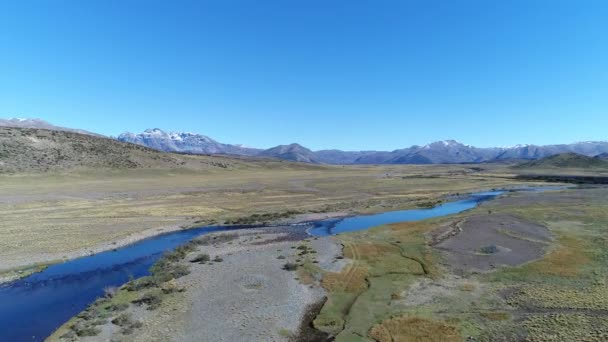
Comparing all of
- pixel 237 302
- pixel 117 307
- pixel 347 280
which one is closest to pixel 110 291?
pixel 117 307

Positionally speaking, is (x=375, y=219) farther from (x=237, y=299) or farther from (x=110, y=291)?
(x=110, y=291)

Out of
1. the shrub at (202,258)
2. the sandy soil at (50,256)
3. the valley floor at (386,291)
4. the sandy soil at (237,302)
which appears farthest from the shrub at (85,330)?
the shrub at (202,258)

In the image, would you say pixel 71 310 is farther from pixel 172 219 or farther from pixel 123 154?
pixel 123 154

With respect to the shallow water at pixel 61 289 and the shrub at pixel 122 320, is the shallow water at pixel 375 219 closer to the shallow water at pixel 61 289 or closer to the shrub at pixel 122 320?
the shallow water at pixel 61 289

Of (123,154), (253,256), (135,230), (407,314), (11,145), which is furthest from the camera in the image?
(123,154)

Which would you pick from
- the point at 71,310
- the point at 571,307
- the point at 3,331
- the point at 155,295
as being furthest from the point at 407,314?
the point at 3,331

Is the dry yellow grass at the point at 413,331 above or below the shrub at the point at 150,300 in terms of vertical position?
below

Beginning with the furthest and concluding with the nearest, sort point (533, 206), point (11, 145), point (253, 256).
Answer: point (11, 145) < point (533, 206) < point (253, 256)
